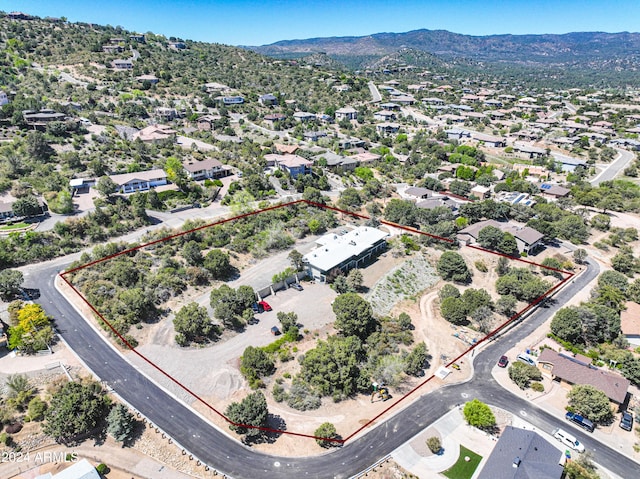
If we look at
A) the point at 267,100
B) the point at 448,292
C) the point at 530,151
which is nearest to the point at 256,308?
the point at 448,292

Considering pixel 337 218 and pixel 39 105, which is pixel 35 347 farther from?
pixel 39 105

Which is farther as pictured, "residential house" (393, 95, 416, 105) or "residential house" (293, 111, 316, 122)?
"residential house" (393, 95, 416, 105)

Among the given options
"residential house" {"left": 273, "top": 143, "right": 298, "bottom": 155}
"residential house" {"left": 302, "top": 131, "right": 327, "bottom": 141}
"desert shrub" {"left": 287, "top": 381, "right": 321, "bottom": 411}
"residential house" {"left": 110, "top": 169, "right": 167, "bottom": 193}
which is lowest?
"desert shrub" {"left": 287, "top": 381, "right": 321, "bottom": 411}

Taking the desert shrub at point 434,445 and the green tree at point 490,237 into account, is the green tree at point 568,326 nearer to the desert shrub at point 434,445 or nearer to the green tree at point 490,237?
the green tree at point 490,237

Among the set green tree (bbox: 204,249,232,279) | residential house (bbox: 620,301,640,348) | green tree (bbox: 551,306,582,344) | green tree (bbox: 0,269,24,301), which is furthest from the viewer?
green tree (bbox: 204,249,232,279)

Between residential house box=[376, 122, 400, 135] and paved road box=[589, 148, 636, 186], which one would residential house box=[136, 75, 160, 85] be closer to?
residential house box=[376, 122, 400, 135]

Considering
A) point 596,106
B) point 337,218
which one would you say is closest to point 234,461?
point 337,218

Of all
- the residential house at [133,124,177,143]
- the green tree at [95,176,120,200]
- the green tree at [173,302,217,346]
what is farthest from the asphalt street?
the residential house at [133,124,177,143]
